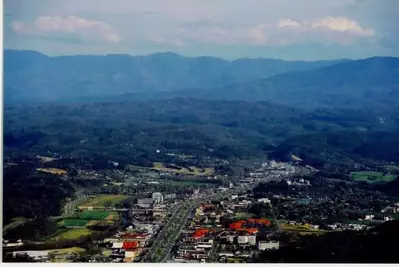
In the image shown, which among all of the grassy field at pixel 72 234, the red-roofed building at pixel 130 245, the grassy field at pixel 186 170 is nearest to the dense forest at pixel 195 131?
the grassy field at pixel 186 170

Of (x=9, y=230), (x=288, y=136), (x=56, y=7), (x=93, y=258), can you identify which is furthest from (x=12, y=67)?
(x=288, y=136)

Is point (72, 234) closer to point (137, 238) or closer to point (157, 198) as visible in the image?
point (137, 238)

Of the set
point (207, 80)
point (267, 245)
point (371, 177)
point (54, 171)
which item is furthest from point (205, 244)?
point (207, 80)

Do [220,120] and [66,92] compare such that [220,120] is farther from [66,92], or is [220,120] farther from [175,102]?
[66,92]

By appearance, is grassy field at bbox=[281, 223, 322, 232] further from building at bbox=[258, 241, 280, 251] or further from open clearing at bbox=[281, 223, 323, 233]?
building at bbox=[258, 241, 280, 251]

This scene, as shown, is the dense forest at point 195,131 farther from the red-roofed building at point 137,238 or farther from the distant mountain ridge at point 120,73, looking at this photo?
the red-roofed building at point 137,238
